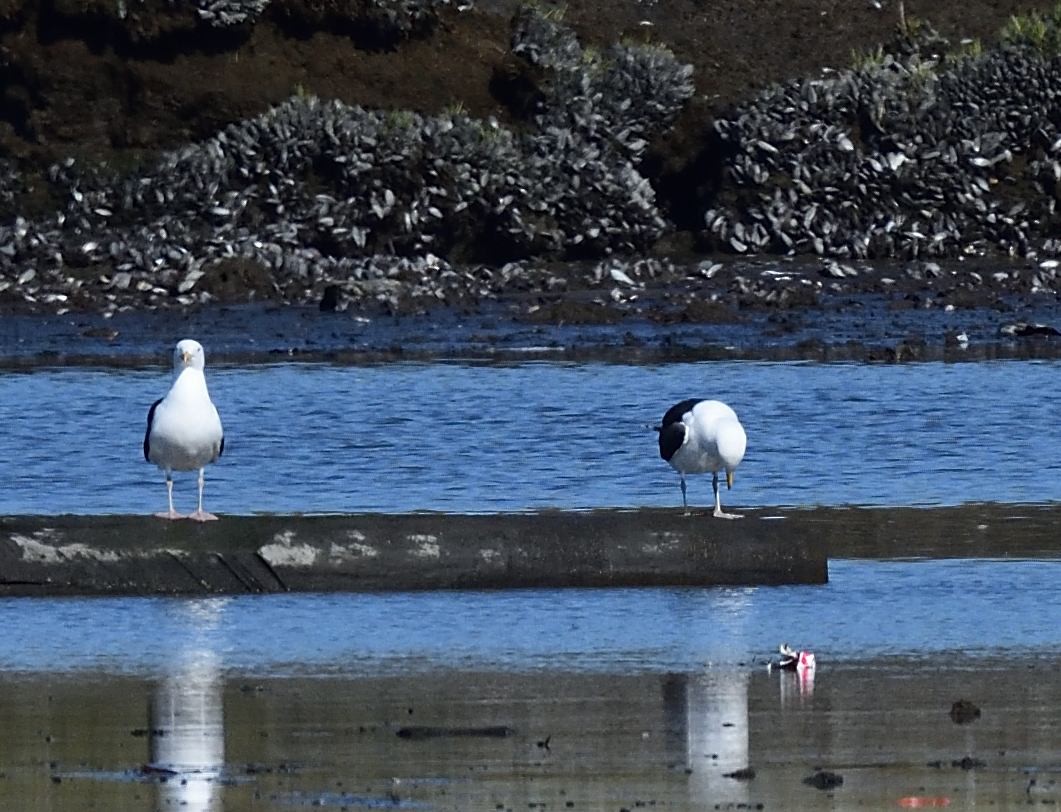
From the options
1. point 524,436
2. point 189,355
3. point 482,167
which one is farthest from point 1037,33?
point 189,355

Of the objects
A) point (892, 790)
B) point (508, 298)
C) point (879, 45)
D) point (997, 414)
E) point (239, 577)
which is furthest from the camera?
point (879, 45)

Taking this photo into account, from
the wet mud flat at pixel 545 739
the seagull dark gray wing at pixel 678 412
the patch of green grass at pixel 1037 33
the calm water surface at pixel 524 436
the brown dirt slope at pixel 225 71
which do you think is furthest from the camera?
the patch of green grass at pixel 1037 33

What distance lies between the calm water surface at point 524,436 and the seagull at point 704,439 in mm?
1630

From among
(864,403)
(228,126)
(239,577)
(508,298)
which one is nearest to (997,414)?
(864,403)

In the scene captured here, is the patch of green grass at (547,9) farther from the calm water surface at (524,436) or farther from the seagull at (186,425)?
the seagull at (186,425)

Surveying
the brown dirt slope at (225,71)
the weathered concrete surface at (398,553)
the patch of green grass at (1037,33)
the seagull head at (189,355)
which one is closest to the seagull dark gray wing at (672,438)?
the weathered concrete surface at (398,553)

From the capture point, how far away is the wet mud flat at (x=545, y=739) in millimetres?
7688

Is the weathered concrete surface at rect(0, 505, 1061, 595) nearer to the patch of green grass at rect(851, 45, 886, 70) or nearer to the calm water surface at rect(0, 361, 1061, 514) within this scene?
the calm water surface at rect(0, 361, 1061, 514)

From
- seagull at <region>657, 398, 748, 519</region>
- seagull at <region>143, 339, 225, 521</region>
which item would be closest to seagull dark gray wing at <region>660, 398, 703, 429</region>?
seagull at <region>657, 398, 748, 519</region>

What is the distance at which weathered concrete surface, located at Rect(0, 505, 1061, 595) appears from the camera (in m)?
11.6

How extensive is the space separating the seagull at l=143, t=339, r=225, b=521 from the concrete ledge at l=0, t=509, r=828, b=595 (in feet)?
1.55

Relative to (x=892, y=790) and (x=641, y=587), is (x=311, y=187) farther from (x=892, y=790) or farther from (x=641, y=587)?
(x=892, y=790)

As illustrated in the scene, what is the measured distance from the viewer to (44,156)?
25.9m

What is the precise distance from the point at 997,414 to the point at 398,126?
8.93m
